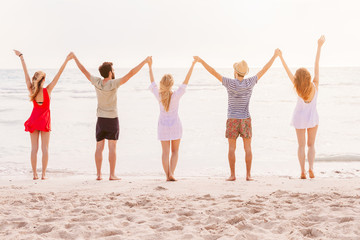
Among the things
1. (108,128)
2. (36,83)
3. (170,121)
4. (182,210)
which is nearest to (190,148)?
(170,121)

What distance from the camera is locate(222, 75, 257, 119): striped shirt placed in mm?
6254

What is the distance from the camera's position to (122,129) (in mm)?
13320

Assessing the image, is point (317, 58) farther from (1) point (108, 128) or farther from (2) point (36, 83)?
(2) point (36, 83)

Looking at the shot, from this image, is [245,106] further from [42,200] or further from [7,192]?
[7,192]

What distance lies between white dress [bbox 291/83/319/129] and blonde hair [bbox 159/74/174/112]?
2.02 meters

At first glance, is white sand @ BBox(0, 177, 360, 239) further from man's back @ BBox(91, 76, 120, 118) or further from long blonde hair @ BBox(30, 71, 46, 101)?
long blonde hair @ BBox(30, 71, 46, 101)

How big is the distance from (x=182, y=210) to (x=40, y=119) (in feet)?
10.2

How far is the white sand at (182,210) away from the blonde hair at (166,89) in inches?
48.5

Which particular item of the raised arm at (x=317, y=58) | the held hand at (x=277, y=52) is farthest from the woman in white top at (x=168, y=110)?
the raised arm at (x=317, y=58)

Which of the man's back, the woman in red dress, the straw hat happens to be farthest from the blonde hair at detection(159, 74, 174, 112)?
the woman in red dress

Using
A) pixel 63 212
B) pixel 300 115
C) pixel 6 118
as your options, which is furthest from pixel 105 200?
pixel 6 118

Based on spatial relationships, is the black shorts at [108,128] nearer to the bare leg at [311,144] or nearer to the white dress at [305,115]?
the white dress at [305,115]

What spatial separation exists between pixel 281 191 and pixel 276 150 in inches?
183

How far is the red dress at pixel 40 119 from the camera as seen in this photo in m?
6.56
